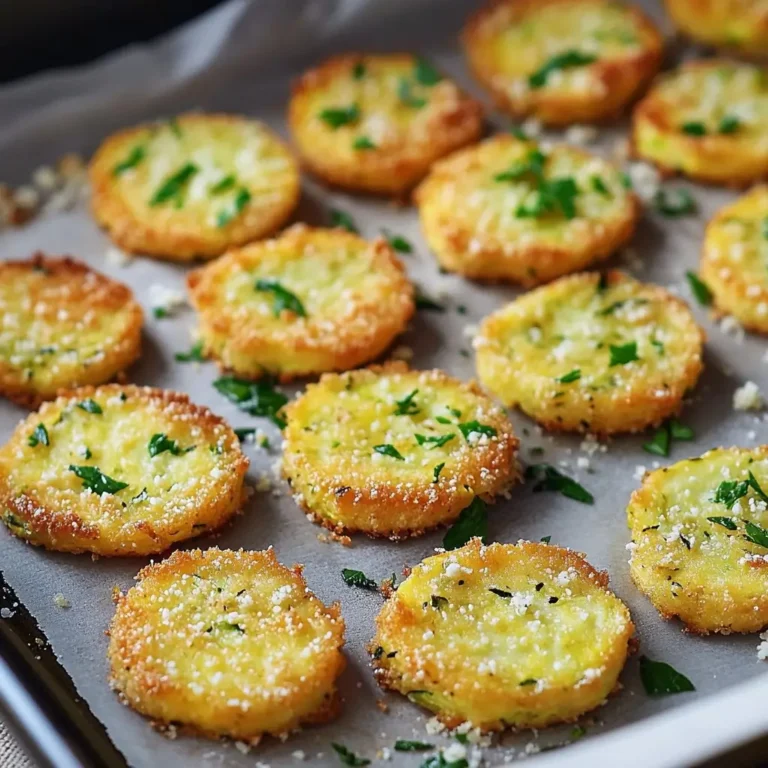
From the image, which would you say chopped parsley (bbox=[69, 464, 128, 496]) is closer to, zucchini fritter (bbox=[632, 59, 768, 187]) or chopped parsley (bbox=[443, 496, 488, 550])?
chopped parsley (bbox=[443, 496, 488, 550])

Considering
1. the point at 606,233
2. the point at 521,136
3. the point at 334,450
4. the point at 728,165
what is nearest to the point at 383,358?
the point at 334,450

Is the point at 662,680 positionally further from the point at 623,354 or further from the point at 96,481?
the point at 96,481

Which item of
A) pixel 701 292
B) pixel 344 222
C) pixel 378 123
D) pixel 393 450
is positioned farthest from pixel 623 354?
pixel 378 123

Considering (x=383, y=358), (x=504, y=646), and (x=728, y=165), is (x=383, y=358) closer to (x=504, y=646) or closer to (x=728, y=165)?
(x=504, y=646)

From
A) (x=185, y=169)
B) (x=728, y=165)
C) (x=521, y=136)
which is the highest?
(x=185, y=169)

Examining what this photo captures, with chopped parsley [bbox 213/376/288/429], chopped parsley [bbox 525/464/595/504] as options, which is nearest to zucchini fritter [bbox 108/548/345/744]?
chopped parsley [bbox 213/376/288/429]

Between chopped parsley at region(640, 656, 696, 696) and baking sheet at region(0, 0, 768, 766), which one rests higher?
baking sheet at region(0, 0, 768, 766)
